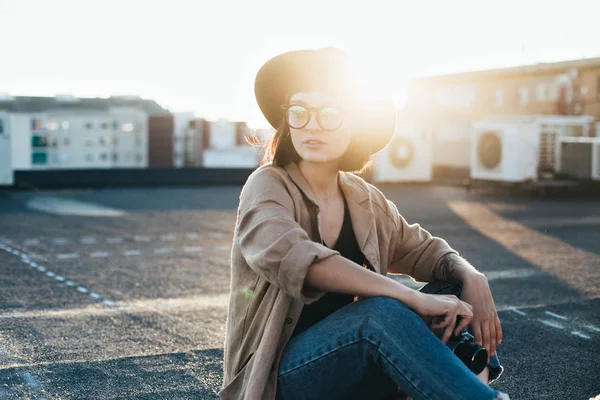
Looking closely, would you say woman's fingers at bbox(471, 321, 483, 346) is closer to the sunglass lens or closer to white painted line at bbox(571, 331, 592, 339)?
the sunglass lens

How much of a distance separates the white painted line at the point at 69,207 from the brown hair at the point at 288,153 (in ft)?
33.3

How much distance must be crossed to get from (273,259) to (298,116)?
24.4 inches

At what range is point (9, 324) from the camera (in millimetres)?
4992

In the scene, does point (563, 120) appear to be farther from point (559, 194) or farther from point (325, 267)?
point (325, 267)

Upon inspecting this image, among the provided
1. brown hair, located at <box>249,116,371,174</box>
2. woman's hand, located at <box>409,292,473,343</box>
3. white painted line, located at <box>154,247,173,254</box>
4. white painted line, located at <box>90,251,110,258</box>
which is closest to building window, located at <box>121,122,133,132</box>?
white painted line, located at <box>154,247,173,254</box>

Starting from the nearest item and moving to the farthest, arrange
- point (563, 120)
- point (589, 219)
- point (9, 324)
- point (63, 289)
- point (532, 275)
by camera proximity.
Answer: point (9, 324)
point (63, 289)
point (532, 275)
point (589, 219)
point (563, 120)

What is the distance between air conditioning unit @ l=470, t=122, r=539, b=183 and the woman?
1603cm

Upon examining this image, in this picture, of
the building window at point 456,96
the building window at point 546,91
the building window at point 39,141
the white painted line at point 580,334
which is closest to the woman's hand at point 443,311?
the white painted line at point 580,334

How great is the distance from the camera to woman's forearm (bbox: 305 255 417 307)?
7.92 feet

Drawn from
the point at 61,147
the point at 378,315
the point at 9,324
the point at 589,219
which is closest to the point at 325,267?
the point at 378,315

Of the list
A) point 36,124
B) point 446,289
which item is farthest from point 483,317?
point 36,124

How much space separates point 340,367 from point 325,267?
0.31m

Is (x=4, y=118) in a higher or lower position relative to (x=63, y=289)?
higher

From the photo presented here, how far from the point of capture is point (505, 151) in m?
18.8
